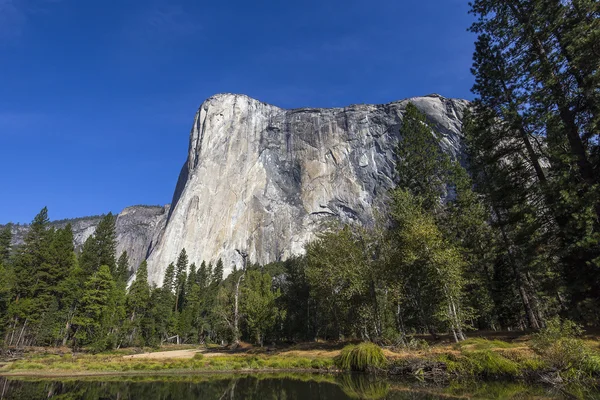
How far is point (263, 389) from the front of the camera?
13.9m

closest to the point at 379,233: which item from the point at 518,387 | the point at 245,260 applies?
the point at 518,387

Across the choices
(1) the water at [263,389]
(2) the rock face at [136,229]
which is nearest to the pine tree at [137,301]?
(1) the water at [263,389]

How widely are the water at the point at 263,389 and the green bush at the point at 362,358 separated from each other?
135cm

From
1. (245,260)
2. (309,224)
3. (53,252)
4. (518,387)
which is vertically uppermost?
(309,224)

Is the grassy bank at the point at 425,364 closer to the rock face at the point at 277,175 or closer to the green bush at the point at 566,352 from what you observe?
the green bush at the point at 566,352

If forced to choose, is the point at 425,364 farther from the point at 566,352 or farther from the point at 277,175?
the point at 277,175

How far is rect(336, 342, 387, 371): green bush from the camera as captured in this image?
57.3 ft

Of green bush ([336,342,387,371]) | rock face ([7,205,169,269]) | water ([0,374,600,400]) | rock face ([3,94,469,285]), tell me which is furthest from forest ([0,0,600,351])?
rock face ([7,205,169,269])

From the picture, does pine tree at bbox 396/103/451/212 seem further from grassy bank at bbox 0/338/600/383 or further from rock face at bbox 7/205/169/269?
rock face at bbox 7/205/169/269

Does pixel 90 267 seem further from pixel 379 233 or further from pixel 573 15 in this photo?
pixel 573 15

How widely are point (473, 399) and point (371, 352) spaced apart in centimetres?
872

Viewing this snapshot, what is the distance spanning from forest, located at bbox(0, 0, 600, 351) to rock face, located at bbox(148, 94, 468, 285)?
56884mm

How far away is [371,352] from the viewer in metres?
18.0

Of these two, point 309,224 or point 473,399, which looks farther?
point 309,224
